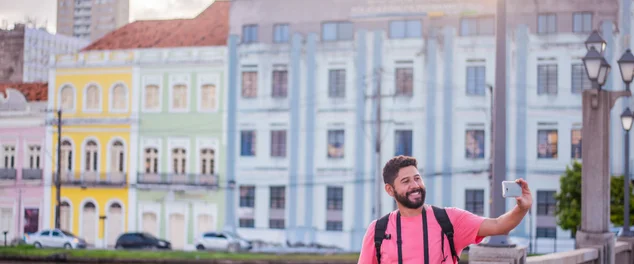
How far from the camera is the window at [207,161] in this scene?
172ft

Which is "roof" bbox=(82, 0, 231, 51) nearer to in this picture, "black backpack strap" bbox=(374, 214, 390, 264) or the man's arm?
"black backpack strap" bbox=(374, 214, 390, 264)

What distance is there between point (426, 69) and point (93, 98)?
1870 centimetres

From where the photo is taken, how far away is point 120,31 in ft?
190

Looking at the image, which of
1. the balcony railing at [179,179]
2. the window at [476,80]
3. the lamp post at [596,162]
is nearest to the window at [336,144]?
the balcony railing at [179,179]

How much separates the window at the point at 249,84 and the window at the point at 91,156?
9.12 meters

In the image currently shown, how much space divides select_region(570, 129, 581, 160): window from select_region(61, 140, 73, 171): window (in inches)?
1054

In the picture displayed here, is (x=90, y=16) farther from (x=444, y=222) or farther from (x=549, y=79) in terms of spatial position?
(x=444, y=222)

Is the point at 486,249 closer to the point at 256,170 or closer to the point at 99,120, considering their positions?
the point at 256,170

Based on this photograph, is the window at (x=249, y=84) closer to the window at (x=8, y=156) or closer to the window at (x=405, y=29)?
the window at (x=405, y=29)

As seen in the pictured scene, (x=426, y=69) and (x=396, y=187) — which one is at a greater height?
(x=426, y=69)

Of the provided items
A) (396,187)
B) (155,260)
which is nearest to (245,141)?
(155,260)

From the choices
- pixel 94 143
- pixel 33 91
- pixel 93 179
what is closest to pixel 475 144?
pixel 93 179

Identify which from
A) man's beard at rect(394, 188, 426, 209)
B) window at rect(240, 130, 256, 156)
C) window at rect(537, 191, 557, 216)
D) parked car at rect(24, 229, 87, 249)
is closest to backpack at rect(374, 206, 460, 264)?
man's beard at rect(394, 188, 426, 209)

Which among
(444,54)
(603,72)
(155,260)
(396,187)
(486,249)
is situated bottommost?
(155,260)
